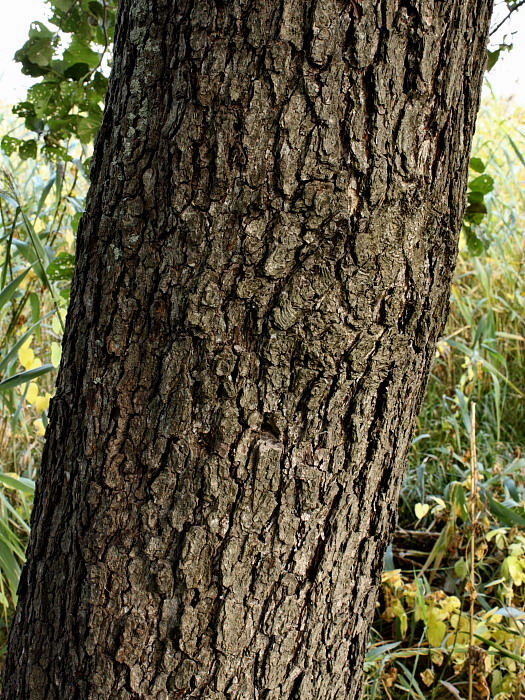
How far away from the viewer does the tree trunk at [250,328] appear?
0.83m

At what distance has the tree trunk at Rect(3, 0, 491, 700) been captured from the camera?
0.83 metres

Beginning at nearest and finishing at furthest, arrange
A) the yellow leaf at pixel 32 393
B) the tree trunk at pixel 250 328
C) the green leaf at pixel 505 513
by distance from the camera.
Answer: the tree trunk at pixel 250 328 → the green leaf at pixel 505 513 → the yellow leaf at pixel 32 393

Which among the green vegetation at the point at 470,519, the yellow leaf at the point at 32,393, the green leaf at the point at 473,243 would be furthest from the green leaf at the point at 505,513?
the yellow leaf at the point at 32,393

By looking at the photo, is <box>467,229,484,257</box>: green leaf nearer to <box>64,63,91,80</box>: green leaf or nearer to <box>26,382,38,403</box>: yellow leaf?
<box>64,63,91,80</box>: green leaf

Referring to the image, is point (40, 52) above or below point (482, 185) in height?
above

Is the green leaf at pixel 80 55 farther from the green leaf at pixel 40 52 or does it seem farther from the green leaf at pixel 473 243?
the green leaf at pixel 473 243

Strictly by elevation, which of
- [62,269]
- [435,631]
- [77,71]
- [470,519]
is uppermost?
[77,71]

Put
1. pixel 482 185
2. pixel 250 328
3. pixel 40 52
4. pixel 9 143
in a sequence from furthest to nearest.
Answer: pixel 9 143
pixel 40 52
pixel 482 185
pixel 250 328

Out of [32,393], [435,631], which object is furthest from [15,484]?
[435,631]

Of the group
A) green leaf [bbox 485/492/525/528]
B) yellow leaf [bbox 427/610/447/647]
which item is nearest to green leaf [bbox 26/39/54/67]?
green leaf [bbox 485/492/525/528]

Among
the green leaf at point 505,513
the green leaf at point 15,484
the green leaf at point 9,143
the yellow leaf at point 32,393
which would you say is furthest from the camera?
the yellow leaf at point 32,393

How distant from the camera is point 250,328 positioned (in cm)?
86

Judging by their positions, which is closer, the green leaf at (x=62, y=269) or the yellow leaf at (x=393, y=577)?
the green leaf at (x=62, y=269)

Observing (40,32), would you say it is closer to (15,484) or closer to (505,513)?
(15,484)
